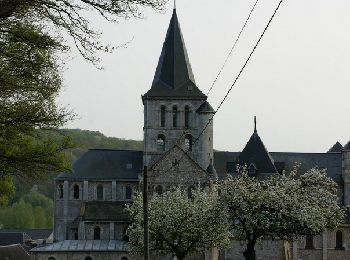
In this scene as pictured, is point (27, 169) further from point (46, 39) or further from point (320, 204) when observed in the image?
point (320, 204)

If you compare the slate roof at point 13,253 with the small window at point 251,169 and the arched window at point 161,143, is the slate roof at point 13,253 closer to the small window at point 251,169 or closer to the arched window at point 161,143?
the arched window at point 161,143

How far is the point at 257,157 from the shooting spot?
60.3 meters

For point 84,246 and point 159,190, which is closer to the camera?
point 84,246

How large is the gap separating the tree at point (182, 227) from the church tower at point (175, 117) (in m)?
9.72

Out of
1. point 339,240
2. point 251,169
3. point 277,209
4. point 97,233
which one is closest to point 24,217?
point 97,233

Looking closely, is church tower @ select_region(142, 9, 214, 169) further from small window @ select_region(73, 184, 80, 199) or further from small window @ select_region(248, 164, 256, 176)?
small window @ select_region(73, 184, 80, 199)

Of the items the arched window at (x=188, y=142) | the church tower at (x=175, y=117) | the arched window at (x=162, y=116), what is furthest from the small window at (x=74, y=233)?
the arched window at (x=188, y=142)

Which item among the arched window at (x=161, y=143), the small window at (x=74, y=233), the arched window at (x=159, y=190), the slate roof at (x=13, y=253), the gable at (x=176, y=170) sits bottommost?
the slate roof at (x=13, y=253)

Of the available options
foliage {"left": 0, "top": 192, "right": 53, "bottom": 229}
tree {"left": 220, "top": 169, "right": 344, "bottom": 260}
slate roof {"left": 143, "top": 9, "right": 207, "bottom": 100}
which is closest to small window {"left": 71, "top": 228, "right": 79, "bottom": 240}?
slate roof {"left": 143, "top": 9, "right": 207, "bottom": 100}

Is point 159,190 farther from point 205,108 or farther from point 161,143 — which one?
point 205,108

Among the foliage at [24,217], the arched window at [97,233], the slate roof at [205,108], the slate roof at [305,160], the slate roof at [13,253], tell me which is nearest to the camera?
the arched window at [97,233]

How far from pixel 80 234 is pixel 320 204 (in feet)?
79.8

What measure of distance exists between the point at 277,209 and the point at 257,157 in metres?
21.6

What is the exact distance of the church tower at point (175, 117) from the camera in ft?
200
